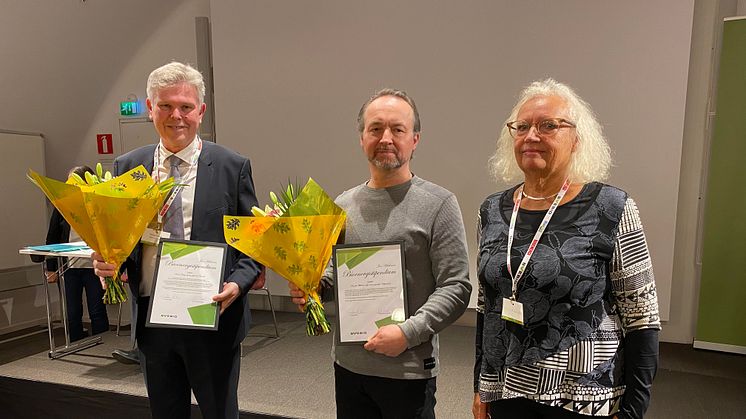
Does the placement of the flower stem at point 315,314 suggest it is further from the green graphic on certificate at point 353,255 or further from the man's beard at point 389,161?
the man's beard at point 389,161

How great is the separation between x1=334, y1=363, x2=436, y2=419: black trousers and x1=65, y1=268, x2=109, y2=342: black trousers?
3.63m

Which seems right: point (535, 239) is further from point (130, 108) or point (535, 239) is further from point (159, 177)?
point (130, 108)

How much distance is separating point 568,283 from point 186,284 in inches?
43.9

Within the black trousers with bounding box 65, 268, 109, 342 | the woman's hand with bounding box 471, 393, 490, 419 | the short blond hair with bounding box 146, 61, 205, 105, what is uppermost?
the short blond hair with bounding box 146, 61, 205, 105

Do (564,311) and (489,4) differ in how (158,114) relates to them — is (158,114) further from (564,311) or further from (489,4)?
(489,4)

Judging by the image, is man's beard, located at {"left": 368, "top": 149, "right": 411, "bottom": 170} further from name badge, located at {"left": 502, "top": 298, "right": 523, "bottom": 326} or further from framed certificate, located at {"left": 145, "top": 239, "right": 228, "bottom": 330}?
framed certificate, located at {"left": 145, "top": 239, "right": 228, "bottom": 330}

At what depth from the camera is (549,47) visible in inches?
144

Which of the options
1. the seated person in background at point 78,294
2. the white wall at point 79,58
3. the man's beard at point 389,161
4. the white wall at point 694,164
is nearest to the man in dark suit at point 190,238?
the man's beard at point 389,161

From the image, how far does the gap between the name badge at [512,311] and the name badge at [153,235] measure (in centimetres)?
109

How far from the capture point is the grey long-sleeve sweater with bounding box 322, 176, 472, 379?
1275mm

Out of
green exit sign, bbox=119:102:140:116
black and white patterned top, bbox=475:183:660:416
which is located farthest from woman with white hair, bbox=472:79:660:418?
green exit sign, bbox=119:102:140:116

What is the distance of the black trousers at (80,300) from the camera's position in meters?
4.14

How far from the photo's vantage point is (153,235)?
1.55 meters

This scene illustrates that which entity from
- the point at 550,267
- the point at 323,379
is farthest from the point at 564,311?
the point at 323,379
